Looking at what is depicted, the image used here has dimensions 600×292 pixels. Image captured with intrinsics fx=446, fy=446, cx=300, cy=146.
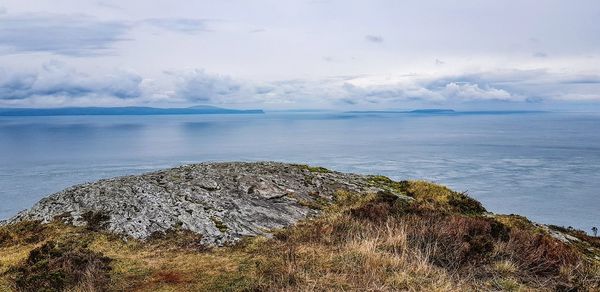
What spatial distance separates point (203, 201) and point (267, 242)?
12.6 feet

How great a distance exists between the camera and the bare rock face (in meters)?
13.6

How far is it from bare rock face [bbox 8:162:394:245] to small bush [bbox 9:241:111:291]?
6.56 feet

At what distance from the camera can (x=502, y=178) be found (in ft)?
302

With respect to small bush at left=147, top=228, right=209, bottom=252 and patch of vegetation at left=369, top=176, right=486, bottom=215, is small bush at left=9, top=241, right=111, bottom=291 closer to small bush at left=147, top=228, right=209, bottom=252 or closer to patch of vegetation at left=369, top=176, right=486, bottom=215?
small bush at left=147, top=228, right=209, bottom=252

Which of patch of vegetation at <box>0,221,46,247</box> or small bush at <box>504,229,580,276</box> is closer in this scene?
small bush at <box>504,229,580,276</box>

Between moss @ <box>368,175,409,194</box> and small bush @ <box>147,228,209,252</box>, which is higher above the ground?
moss @ <box>368,175,409,194</box>

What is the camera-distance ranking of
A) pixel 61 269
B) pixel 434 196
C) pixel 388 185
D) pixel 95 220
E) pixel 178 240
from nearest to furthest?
pixel 61 269 < pixel 178 240 < pixel 95 220 < pixel 434 196 < pixel 388 185

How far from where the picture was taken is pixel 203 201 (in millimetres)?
15336

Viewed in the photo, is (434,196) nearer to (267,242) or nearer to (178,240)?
(267,242)

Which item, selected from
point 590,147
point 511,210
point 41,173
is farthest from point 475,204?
point 590,147

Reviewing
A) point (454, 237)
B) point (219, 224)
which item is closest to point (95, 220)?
point (219, 224)

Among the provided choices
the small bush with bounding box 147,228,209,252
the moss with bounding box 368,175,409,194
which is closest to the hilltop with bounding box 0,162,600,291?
the small bush with bounding box 147,228,209,252

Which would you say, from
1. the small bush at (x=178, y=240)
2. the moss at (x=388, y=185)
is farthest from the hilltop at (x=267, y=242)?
the moss at (x=388, y=185)

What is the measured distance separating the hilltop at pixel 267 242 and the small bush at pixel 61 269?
3 centimetres
